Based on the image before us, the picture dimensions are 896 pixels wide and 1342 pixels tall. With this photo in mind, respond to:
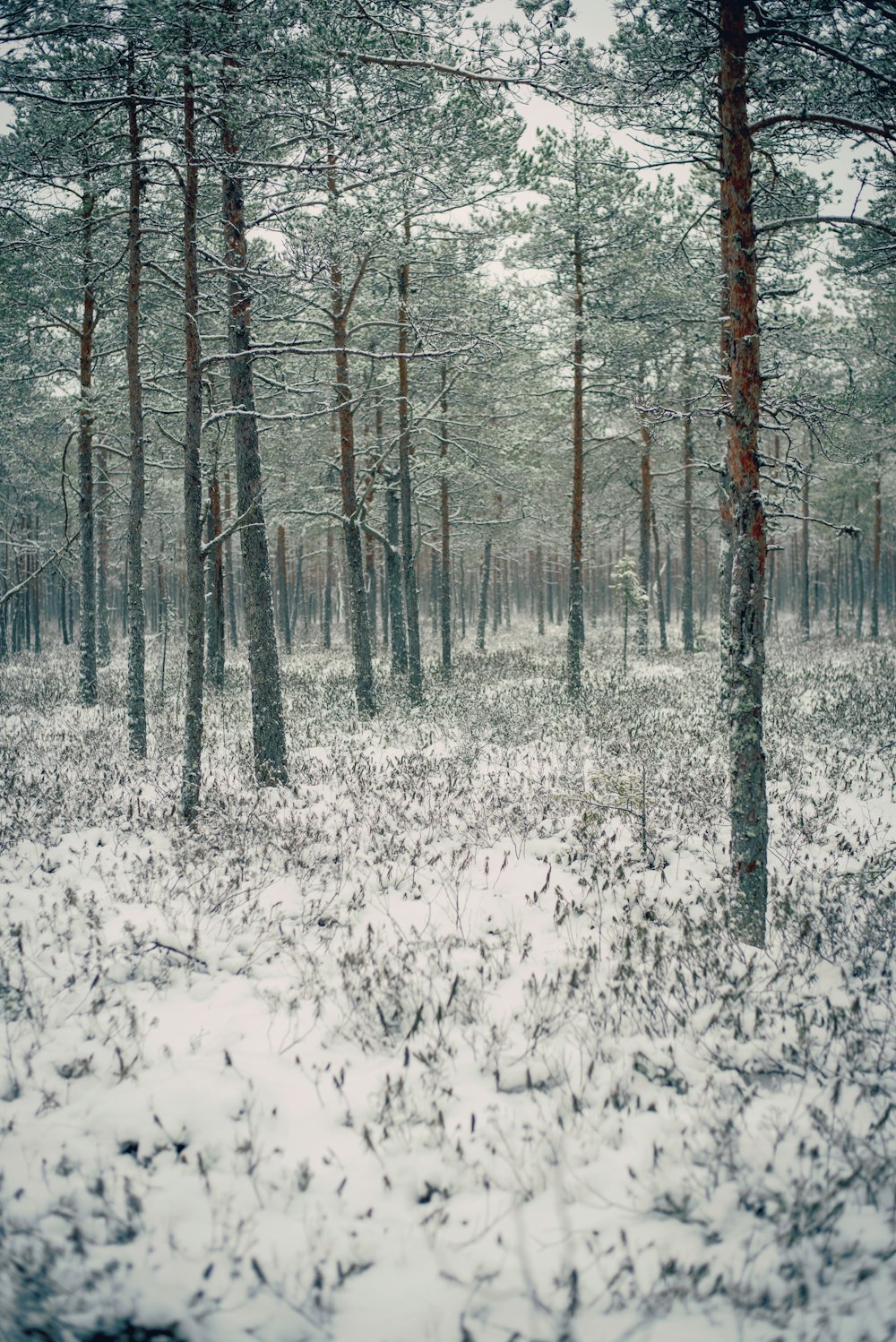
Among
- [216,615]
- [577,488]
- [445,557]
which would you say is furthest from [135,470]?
[445,557]

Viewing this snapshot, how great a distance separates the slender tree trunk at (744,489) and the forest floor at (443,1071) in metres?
0.64

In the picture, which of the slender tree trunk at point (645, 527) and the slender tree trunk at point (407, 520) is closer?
the slender tree trunk at point (407, 520)

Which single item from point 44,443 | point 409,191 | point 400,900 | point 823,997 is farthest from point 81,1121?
point 44,443

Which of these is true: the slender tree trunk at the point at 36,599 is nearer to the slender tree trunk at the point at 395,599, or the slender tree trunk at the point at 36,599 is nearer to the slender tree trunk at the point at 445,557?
the slender tree trunk at the point at 395,599

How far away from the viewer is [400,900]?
5.82 meters

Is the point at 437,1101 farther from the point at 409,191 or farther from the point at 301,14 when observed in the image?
the point at 409,191

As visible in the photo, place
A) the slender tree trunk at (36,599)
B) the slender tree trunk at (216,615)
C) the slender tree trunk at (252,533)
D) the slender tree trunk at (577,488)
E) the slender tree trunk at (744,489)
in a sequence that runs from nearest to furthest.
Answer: the slender tree trunk at (744,489) < the slender tree trunk at (252,533) < the slender tree trunk at (577,488) < the slender tree trunk at (216,615) < the slender tree trunk at (36,599)

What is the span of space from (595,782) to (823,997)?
3850 millimetres

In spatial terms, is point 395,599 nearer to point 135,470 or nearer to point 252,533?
point 135,470

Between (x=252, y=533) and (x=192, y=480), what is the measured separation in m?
1.30

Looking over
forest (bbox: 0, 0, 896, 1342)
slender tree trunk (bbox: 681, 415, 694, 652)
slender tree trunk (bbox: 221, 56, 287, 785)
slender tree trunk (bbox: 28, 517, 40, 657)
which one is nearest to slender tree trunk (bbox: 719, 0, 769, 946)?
forest (bbox: 0, 0, 896, 1342)

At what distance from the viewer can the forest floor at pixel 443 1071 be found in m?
2.67

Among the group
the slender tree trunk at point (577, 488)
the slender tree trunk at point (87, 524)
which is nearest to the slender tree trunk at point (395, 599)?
the slender tree trunk at point (577, 488)

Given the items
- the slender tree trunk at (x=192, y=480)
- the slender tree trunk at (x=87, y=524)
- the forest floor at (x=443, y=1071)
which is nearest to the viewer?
the forest floor at (x=443, y=1071)
